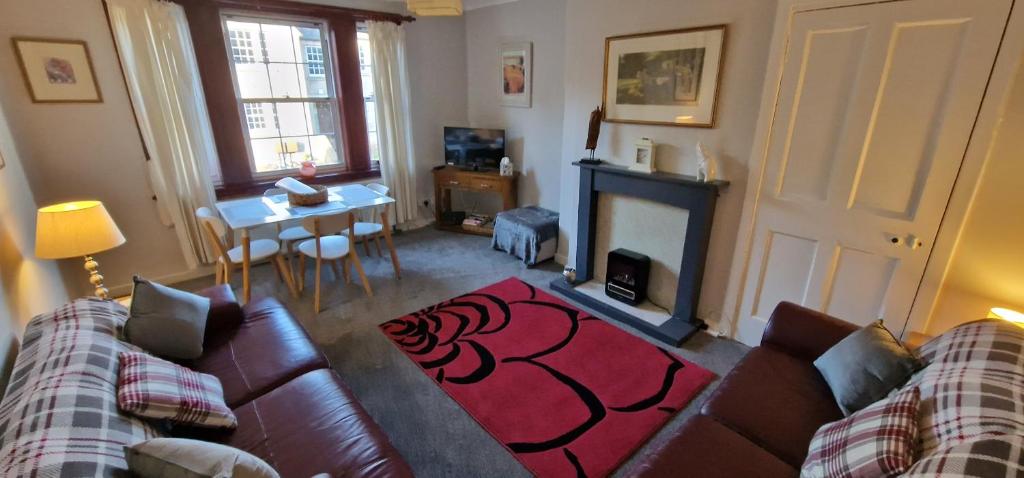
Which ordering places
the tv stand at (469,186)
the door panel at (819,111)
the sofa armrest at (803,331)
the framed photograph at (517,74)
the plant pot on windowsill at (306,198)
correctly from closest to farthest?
the sofa armrest at (803,331) → the door panel at (819,111) → the plant pot on windowsill at (306,198) → the framed photograph at (517,74) → the tv stand at (469,186)

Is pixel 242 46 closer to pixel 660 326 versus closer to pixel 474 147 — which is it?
pixel 474 147

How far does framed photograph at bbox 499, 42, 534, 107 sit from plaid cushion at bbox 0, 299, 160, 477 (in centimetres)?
361

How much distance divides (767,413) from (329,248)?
119 inches

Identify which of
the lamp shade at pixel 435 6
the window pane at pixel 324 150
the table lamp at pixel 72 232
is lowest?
the table lamp at pixel 72 232

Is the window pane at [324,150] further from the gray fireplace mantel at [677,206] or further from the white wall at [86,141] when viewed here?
the gray fireplace mantel at [677,206]

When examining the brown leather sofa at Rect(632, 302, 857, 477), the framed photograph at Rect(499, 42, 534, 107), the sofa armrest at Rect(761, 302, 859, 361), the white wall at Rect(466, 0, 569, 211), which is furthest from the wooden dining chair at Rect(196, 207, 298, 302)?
the sofa armrest at Rect(761, 302, 859, 361)

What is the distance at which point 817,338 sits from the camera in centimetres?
189

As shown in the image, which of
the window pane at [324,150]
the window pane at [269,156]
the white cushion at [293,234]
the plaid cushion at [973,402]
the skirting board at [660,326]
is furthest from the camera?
the window pane at [324,150]

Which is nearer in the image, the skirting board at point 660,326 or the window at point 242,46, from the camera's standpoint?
the skirting board at point 660,326

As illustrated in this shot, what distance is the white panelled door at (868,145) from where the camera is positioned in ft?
5.84

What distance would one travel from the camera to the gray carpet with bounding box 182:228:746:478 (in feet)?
6.34

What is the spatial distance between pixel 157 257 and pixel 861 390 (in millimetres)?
4673

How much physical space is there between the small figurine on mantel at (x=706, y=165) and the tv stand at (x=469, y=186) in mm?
2210

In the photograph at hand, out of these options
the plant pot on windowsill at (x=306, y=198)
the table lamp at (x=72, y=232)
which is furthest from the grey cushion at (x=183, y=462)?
the plant pot on windowsill at (x=306, y=198)
